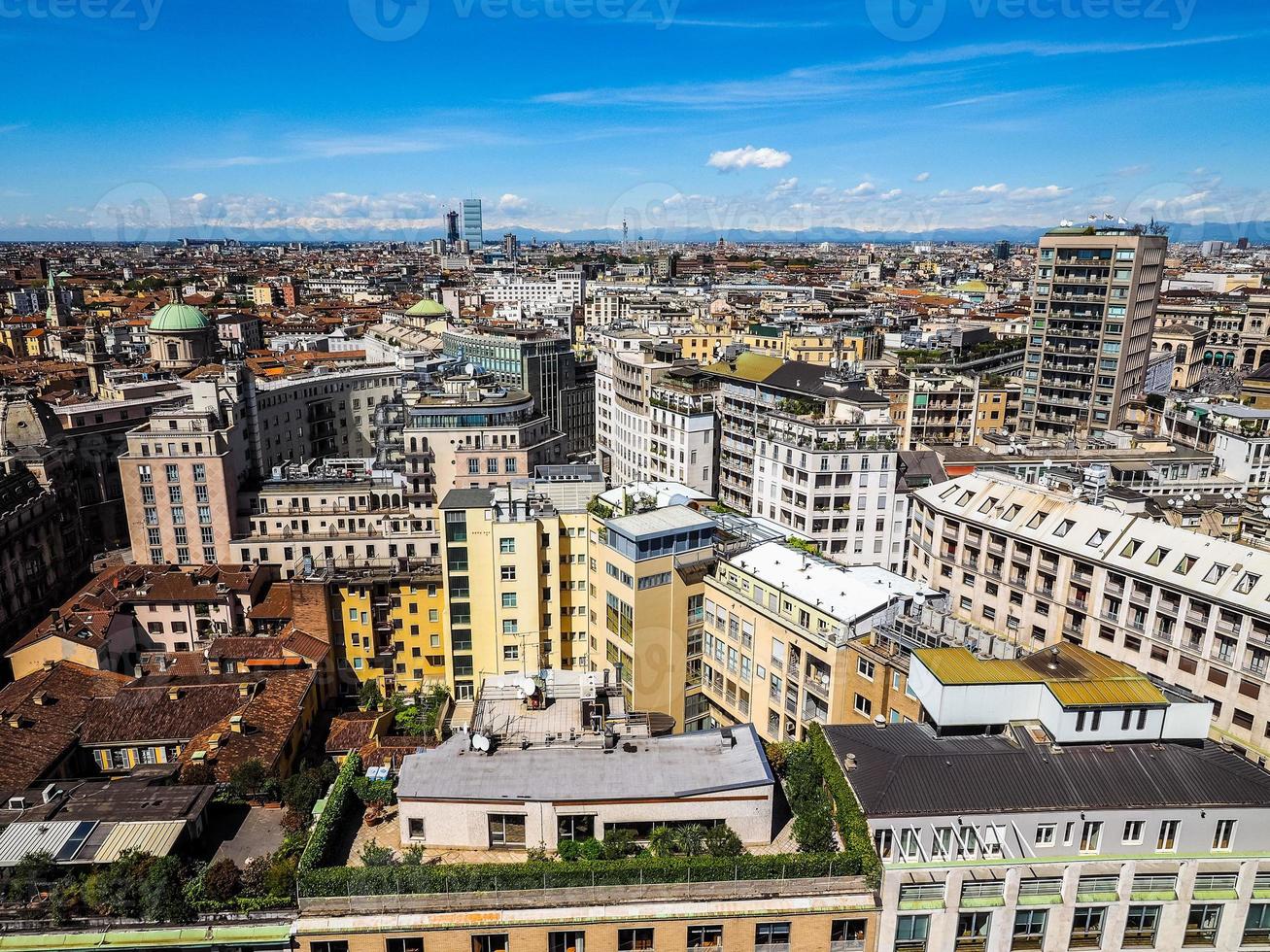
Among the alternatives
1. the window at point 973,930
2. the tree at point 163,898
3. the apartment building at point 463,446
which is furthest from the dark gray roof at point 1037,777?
the apartment building at point 463,446

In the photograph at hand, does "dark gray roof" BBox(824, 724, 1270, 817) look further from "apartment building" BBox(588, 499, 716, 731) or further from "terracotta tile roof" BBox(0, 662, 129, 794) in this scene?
"terracotta tile roof" BBox(0, 662, 129, 794)

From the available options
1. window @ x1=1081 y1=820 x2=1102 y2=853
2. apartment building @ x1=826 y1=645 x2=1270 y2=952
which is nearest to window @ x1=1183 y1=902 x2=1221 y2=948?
apartment building @ x1=826 y1=645 x2=1270 y2=952

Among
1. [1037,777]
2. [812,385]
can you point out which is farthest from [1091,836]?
[812,385]

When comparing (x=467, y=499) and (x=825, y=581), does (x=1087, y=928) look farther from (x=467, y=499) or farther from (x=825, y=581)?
(x=467, y=499)

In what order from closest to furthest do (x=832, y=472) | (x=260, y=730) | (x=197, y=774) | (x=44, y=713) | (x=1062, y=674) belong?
1. (x=1062, y=674)
2. (x=197, y=774)
3. (x=260, y=730)
4. (x=44, y=713)
5. (x=832, y=472)

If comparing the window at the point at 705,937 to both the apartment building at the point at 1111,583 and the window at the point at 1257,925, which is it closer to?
the window at the point at 1257,925

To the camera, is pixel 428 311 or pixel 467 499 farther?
pixel 428 311
